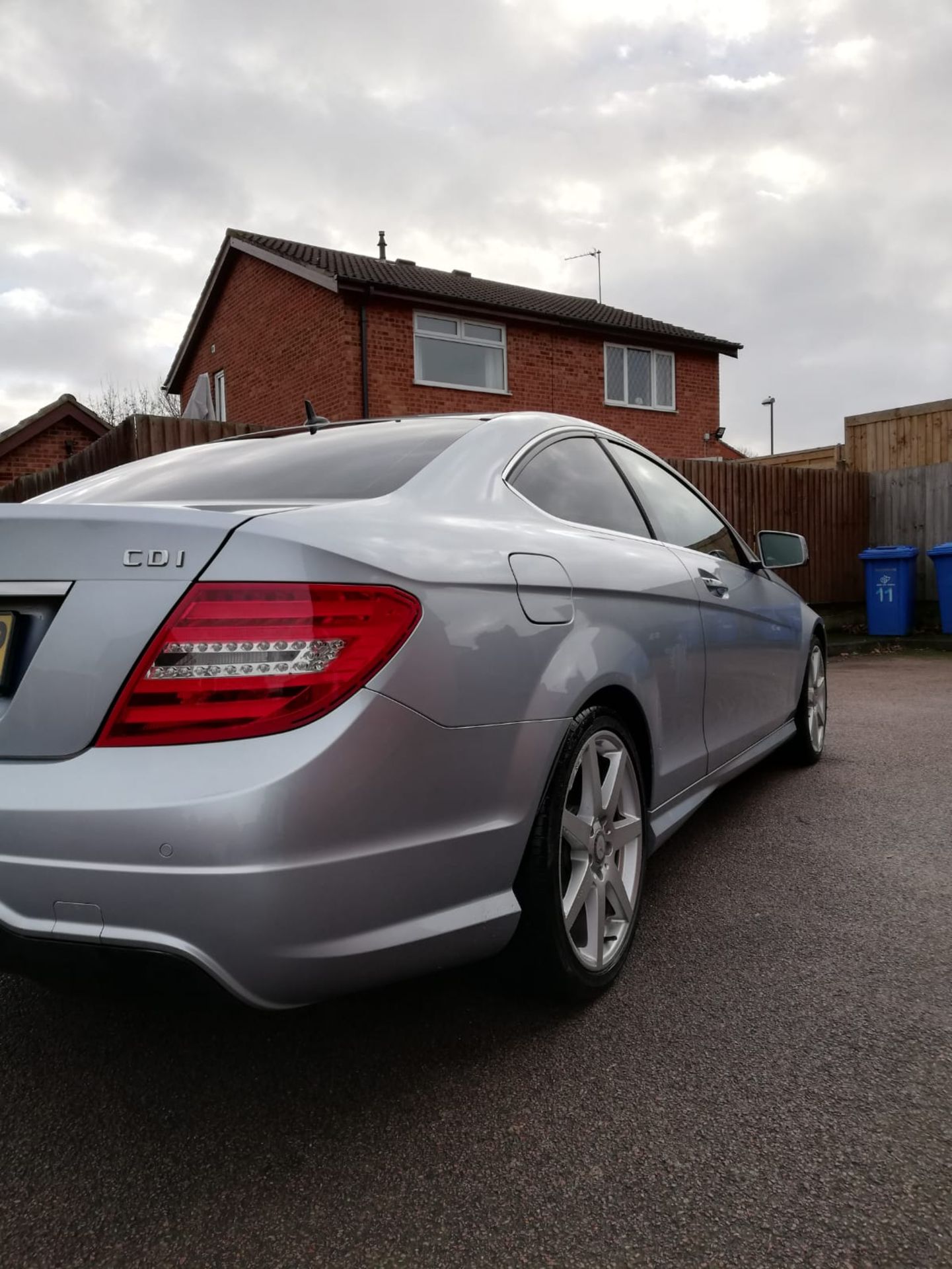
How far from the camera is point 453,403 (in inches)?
664

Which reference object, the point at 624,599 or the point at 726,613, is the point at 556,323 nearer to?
the point at 726,613

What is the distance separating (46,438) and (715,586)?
16.4 metres

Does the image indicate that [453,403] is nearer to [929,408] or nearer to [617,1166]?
[929,408]

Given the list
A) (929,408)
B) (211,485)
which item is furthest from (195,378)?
(211,485)

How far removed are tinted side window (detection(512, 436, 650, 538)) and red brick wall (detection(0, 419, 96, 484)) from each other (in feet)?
50.7

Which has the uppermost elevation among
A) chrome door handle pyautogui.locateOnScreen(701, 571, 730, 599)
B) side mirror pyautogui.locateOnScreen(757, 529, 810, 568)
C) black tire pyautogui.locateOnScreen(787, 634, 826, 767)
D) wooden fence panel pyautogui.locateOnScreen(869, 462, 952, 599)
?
wooden fence panel pyautogui.locateOnScreen(869, 462, 952, 599)

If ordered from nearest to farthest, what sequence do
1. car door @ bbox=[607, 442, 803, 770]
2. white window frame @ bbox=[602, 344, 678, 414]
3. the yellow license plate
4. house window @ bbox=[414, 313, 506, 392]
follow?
1. the yellow license plate
2. car door @ bbox=[607, 442, 803, 770]
3. house window @ bbox=[414, 313, 506, 392]
4. white window frame @ bbox=[602, 344, 678, 414]

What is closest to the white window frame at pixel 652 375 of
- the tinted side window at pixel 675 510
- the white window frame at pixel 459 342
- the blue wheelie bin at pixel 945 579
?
the white window frame at pixel 459 342

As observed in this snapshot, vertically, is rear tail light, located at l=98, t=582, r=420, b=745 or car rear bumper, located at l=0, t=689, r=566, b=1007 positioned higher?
rear tail light, located at l=98, t=582, r=420, b=745

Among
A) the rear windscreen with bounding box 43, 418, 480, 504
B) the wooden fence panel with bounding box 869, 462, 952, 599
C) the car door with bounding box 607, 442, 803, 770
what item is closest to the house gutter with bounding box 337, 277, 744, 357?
the wooden fence panel with bounding box 869, 462, 952, 599

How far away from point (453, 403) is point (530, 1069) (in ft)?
51.4

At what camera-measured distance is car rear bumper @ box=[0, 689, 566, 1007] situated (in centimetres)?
151

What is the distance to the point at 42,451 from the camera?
1689 cm

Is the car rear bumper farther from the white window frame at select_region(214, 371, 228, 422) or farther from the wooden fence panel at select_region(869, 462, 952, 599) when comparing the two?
the white window frame at select_region(214, 371, 228, 422)
